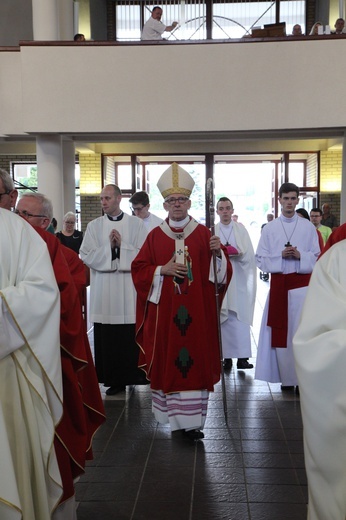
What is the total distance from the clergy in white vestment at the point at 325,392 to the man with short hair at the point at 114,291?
4.02 m

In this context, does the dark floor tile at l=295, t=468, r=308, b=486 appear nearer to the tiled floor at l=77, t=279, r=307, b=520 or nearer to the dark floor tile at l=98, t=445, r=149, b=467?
the tiled floor at l=77, t=279, r=307, b=520

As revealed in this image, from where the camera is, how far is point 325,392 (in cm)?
240

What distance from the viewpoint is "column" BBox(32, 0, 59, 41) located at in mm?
10516

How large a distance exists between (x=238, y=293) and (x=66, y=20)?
7.94 metres

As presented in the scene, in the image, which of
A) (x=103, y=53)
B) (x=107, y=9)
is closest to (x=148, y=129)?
(x=103, y=53)

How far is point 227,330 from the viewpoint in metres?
7.11

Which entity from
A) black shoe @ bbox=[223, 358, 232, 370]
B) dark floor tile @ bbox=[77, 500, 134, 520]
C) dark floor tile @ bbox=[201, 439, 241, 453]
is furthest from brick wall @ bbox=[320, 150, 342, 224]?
dark floor tile @ bbox=[77, 500, 134, 520]

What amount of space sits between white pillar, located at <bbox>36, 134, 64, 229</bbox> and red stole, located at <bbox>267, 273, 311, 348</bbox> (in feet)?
17.8

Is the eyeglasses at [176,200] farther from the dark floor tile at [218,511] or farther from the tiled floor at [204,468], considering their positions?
the dark floor tile at [218,511]

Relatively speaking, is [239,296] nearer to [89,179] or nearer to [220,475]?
[220,475]

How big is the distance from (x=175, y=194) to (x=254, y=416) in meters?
2.14

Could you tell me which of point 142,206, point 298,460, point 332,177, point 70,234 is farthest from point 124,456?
point 332,177

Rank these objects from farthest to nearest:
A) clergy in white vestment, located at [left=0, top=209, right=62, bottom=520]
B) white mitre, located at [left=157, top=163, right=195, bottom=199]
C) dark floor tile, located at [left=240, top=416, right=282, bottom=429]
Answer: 1. dark floor tile, located at [left=240, top=416, right=282, bottom=429]
2. white mitre, located at [left=157, top=163, right=195, bottom=199]
3. clergy in white vestment, located at [left=0, top=209, right=62, bottom=520]

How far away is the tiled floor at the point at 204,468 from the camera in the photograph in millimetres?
3838
